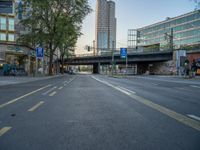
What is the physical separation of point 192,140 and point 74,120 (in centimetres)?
278

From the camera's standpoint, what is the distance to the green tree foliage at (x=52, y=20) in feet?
141

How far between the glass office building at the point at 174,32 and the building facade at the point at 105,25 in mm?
19926

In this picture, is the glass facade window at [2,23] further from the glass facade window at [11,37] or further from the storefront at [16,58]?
the storefront at [16,58]

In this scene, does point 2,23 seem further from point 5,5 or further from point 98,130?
point 98,130

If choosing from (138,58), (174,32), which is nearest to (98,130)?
(138,58)

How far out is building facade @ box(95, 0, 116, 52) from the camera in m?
106

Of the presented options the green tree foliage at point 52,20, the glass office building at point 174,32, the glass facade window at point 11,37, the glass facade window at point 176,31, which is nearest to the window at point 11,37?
the glass facade window at point 11,37

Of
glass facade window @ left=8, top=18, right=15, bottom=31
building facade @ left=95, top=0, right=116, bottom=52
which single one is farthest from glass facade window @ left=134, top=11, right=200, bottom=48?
glass facade window @ left=8, top=18, right=15, bottom=31

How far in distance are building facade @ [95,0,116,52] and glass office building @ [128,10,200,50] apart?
784 inches

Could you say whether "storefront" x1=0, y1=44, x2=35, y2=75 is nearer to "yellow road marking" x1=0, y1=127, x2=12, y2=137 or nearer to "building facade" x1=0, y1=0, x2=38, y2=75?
"building facade" x1=0, y1=0, x2=38, y2=75

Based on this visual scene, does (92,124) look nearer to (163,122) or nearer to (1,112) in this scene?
(163,122)

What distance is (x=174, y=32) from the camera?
10819 centimetres

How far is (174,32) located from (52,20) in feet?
246

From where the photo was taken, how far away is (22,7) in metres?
44.2
